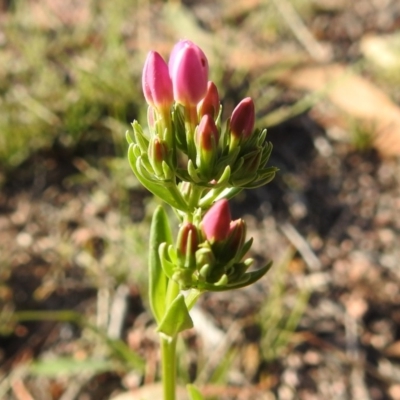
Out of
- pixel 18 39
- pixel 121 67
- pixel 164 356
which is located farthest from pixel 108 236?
pixel 18 39

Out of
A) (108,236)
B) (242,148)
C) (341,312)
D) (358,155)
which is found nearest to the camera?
(242,148)

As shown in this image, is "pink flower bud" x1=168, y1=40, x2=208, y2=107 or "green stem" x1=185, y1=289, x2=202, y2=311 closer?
"pink flower bud" x1=168, y1=40, x2=208, y2=107

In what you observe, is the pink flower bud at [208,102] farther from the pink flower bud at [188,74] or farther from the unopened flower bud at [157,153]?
the unopened flower bud at [157,153]

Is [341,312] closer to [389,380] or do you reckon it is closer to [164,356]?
[389,380]

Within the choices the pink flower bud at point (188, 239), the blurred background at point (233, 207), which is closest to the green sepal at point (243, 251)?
the pink flower bud at point (188, 239)

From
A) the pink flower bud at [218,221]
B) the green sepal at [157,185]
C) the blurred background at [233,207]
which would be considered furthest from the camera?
the blurred background at [233,207]

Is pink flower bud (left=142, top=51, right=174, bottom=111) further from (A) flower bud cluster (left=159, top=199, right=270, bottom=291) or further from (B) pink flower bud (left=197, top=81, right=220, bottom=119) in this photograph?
(A) flower bud cluster (left=159, top=199, right=270, bottom=291)

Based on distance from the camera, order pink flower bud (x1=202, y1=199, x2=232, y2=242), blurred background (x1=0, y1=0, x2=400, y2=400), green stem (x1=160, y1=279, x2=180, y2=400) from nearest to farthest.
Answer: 1. pink flower bud (x1=202, y1=199, x2=232, y2=242)
2. green stem (x1=160, y1=279, x2=180, y2=400)
3. blurred background (x1=0, y1=0, x2=400, y2=400)

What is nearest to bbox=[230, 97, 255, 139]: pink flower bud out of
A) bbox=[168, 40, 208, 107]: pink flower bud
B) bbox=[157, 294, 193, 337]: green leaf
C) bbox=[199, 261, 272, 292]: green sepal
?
bbox=[168, 40, 208, 107]: pink flower bud
